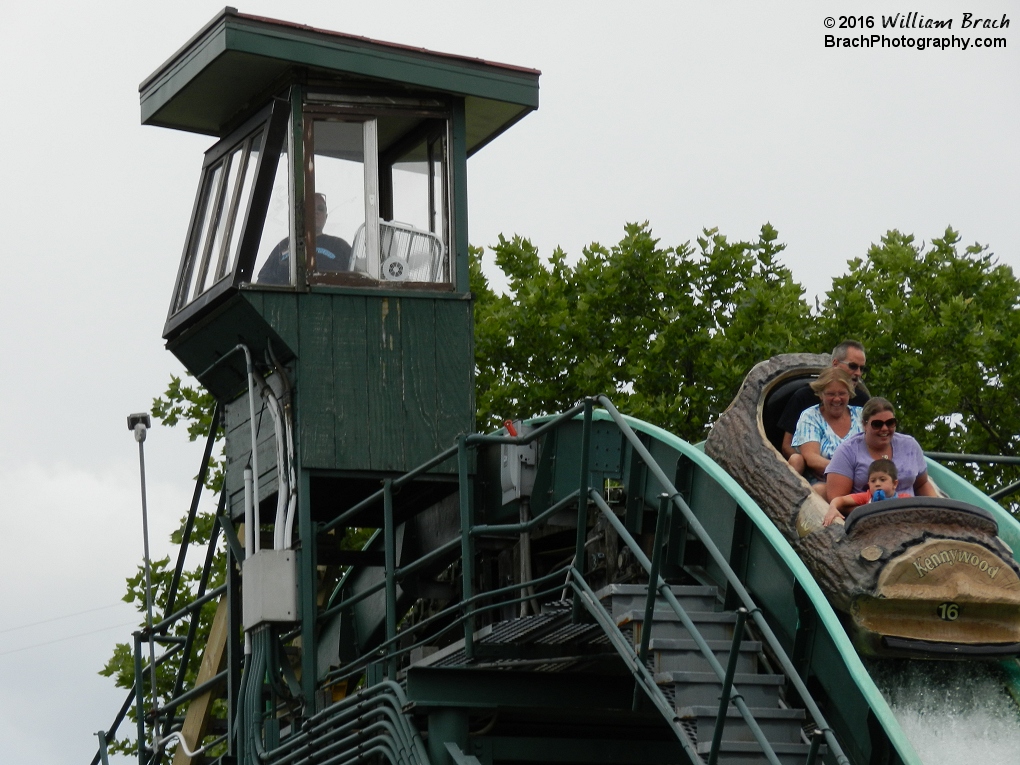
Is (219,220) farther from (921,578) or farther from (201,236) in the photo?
(921,578)

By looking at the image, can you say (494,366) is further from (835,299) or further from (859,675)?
(859,675)

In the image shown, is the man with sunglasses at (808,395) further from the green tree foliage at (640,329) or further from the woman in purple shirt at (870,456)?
the green tree foliage at (640,329)

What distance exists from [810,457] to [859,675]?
2072mm

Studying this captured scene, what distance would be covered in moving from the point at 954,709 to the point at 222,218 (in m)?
6.87

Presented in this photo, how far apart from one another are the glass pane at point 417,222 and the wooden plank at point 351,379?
0.44 meters

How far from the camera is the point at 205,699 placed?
14.7 meters

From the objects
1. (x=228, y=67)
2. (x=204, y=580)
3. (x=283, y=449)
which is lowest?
(x=204, y=580)

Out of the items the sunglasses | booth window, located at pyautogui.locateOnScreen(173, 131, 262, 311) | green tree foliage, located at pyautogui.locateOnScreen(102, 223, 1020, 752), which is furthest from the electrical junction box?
green tree foliage, located at pyautogui.locateOnScreen(102, 223, 1020, 752)

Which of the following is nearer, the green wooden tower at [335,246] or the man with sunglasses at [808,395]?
the man with sunglasses at [808,395]

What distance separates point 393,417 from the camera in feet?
42.8

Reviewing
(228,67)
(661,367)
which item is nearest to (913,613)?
(228,67)

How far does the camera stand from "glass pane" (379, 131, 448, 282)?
44.0ft

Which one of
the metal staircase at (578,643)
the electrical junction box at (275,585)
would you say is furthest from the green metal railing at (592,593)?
the electrical junction box at (275,585)

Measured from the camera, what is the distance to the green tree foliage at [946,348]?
78.3ft
